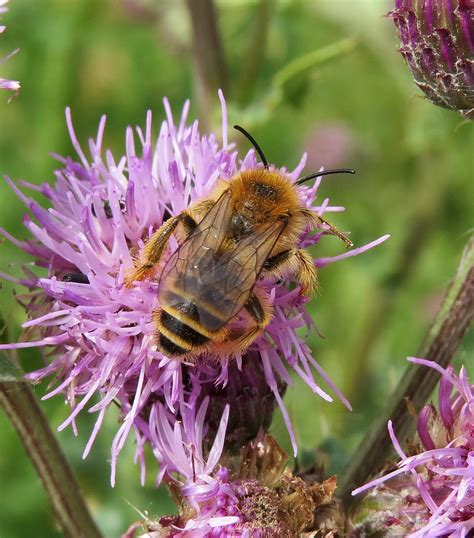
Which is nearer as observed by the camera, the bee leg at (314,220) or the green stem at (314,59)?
the bee leg at (314,220)

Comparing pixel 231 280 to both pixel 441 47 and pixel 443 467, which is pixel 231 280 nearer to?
pixel 443 467

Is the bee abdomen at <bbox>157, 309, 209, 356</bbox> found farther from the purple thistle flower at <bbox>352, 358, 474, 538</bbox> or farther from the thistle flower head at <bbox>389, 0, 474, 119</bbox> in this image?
the thistle flower head at <bbox>389, 0, 474, 119</bbox>

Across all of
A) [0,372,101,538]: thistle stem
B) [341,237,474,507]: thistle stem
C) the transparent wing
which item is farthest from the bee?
[0,372,101,538]: thistle stem

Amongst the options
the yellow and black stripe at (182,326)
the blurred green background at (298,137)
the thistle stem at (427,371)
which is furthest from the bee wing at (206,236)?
the blurred green background at (298,137)

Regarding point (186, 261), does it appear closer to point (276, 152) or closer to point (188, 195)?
point (188, 195)

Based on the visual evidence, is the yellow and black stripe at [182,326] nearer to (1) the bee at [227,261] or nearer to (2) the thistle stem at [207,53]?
(1) the bee at [227,261]
